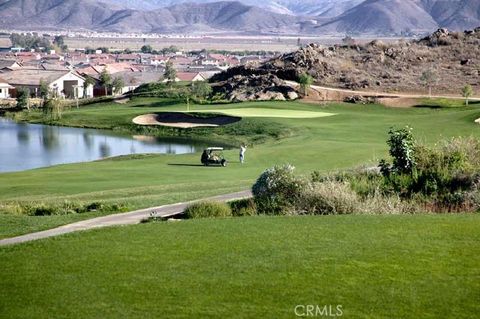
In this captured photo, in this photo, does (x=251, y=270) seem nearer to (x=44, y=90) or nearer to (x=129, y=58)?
(x=44, y=90)

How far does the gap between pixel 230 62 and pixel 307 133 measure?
123 metres

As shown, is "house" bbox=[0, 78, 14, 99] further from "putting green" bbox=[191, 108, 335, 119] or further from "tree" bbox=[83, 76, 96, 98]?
"putting green" bbox=[191, 108, 335, 119]

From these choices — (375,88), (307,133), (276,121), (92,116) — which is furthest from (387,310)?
(375,88)

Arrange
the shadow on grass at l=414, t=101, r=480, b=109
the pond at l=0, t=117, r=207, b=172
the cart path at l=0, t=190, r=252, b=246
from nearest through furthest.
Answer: the cart path at l=0, t=190, r=252, b=246 < the pond at l=0, t=117, r=207, b=172 < the shadow on grass at l=414, t=101, r=480, b=109

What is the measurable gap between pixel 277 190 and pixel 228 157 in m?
22.7

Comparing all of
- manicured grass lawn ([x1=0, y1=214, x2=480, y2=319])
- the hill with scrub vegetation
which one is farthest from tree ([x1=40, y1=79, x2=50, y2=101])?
manicured grass lawn ([x1=0, y1=214, x2=480, y2=319])

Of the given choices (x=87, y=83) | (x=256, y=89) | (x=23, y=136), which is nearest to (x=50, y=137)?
(x=23, y=136)

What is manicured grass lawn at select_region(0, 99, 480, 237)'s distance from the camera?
28.8 meters

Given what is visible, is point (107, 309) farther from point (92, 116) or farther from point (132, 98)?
point (132, 98)

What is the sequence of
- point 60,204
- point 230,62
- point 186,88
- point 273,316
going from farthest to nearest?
Result: point 230,62 < point 186,88 < point 60,204 < point 273,316

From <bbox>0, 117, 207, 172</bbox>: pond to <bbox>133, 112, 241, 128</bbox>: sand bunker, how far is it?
5.00 meters

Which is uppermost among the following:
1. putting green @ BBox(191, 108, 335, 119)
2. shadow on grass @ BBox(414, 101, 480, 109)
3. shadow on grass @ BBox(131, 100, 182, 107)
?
shadow on grass @ BBox(414, 101, 480, 109)

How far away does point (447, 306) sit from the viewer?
38.2 feet

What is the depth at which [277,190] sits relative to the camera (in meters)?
22.1
